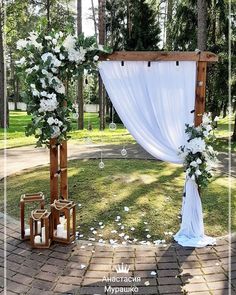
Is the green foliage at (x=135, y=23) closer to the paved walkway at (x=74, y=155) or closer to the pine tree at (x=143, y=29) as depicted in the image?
the pine tree at (x=143, y=29)

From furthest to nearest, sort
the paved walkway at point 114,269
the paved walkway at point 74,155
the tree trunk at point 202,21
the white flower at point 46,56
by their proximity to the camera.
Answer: the tree trunk at point 202,21 → the paved walkway at point 74,155 → the white flower at point 46,56 → the paved walkway at point 114,269

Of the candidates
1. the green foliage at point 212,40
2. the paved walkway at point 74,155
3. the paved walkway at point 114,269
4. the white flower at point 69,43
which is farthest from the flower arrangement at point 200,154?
the green foliage at point 212,40

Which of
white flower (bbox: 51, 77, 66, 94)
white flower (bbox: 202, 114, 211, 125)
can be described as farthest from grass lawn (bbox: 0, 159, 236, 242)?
white flower (bbox: 51, 77, 66, 94)

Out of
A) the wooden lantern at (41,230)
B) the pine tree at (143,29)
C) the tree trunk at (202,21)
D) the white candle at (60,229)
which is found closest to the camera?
the wooden lantern at (41,230)

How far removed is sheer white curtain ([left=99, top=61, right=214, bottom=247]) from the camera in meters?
5.33

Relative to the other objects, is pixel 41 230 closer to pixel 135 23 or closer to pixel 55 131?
pixel 55 131

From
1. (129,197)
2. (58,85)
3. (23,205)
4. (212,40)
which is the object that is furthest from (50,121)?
(212,40)

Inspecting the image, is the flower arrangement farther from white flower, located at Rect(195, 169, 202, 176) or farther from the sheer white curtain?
the sheer white curtain

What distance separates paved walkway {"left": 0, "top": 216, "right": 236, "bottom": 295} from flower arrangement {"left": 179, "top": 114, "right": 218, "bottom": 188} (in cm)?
97

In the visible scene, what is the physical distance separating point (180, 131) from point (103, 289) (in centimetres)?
242

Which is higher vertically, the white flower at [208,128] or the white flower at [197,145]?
the white flower at [208,128]

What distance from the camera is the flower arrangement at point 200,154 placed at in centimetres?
514

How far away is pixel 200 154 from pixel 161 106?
856 mm

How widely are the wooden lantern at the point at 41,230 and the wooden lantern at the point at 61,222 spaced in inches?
5.8
